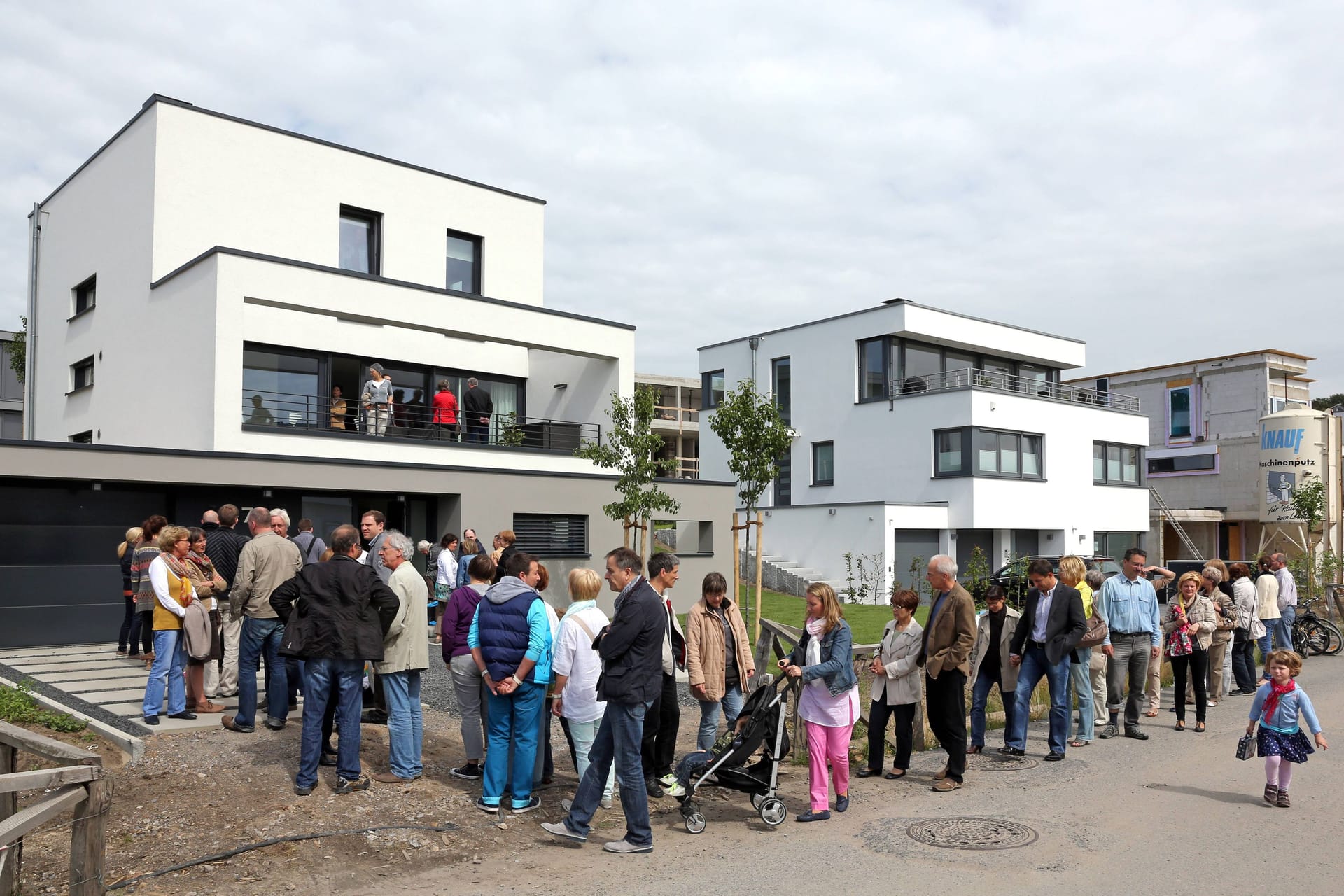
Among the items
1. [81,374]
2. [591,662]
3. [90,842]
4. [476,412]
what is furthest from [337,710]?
[81,374]

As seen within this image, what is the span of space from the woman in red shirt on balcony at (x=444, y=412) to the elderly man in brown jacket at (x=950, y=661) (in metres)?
13.8

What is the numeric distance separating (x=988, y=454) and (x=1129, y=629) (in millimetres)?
21463

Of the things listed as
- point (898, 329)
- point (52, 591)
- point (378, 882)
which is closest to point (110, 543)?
point (52, 591)

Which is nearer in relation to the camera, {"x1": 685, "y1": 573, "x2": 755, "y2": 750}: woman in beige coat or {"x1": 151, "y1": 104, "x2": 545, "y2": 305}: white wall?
{"x1": 685, "y1": 573, "x2": 755, "y2": 750}: woman in beige coat

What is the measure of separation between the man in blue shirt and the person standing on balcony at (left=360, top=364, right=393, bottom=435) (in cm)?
1343

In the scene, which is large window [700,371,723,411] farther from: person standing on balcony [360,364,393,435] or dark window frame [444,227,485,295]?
person standing on balcony [360,364,393,435]

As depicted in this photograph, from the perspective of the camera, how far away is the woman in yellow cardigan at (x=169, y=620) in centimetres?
862

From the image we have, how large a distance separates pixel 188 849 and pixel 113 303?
58.5 feet

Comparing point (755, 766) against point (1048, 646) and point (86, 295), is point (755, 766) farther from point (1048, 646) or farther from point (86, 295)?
point (86, 295)

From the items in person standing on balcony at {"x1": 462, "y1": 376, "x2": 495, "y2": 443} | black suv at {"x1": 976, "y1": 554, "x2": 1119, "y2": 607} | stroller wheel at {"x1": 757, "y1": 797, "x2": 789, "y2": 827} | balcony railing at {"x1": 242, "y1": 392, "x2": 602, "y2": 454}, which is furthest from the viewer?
black suv at {"x1": 976, "y1": 554, "x2": 1119, "y2": 607}

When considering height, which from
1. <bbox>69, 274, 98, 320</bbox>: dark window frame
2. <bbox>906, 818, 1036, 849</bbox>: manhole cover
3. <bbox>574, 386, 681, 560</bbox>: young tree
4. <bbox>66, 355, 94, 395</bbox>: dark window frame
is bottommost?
<bbox>906, 818, 1036, 849</bbox>: manhole cover

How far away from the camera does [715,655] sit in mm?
8352

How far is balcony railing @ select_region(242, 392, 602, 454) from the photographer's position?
18.7m

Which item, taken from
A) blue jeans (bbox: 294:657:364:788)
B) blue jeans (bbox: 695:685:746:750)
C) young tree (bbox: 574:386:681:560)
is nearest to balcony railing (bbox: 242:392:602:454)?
young tree (bbox: 574:386:681:560)
